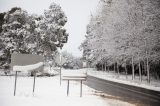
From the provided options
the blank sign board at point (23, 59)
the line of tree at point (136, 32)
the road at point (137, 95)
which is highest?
the line of tree at point (136, 32)

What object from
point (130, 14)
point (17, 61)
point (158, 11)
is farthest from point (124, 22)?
point (17, 61)

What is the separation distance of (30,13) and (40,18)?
116 inches

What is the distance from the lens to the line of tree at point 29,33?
36438mm

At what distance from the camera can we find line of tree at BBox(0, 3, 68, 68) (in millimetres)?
36438

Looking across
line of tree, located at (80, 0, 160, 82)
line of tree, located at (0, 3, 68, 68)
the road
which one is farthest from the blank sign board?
the road

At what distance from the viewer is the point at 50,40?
1610 inches

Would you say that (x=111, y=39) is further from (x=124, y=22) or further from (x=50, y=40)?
(x=50, y=40)

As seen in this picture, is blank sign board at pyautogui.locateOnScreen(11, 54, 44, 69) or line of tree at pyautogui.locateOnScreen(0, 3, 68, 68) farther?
line of tree at pyautogui.locateOnScreen(0, 3, 68, 68)

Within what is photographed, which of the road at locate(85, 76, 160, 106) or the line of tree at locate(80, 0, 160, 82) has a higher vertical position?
the line of tree at locate(80, 0, 160, 82)

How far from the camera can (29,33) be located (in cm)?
3691

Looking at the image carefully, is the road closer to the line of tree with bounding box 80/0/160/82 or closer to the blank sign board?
the line of tree with bounding box 80/0/160/82

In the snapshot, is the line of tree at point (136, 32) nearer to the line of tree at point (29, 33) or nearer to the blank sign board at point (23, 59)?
the line of tree at point (29, 33)

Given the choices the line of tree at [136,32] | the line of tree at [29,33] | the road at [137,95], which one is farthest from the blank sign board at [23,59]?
the road at [137,95]

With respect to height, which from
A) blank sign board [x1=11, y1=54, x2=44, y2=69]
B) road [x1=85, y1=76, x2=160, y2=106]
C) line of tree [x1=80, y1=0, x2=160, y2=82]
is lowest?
road [x1=85, y1=76, x2=160, y2=106]
